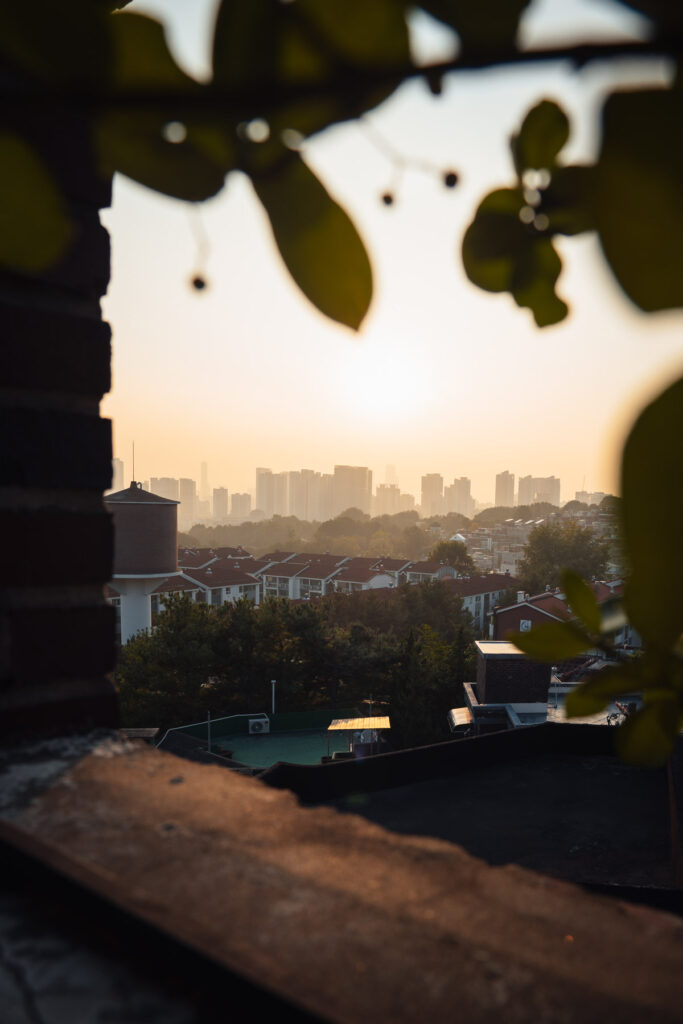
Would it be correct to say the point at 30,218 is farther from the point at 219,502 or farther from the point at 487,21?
the point at 219,502

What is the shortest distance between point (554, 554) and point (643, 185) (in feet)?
134

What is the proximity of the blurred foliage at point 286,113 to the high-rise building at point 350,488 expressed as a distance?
91.6m

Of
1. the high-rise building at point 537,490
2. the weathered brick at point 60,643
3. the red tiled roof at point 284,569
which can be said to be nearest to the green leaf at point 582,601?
the weathered brick at point 60,643

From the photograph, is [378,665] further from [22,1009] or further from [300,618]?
[22,1009]

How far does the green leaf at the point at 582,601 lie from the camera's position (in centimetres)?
44

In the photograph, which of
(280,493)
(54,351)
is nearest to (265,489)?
(280,493)

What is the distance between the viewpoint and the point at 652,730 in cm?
42

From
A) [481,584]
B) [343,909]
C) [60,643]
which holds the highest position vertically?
[60,643]

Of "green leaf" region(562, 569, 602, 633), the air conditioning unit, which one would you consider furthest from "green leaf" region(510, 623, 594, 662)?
the air conditioning unit

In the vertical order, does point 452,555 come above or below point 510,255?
below

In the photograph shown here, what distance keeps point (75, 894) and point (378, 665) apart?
2075 cm

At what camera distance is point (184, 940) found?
0.48 metres

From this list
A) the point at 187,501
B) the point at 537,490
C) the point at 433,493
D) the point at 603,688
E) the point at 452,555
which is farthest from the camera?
the point at 187,501

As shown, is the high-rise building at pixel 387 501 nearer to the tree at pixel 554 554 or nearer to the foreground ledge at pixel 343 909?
the tree at pixel 554 554
